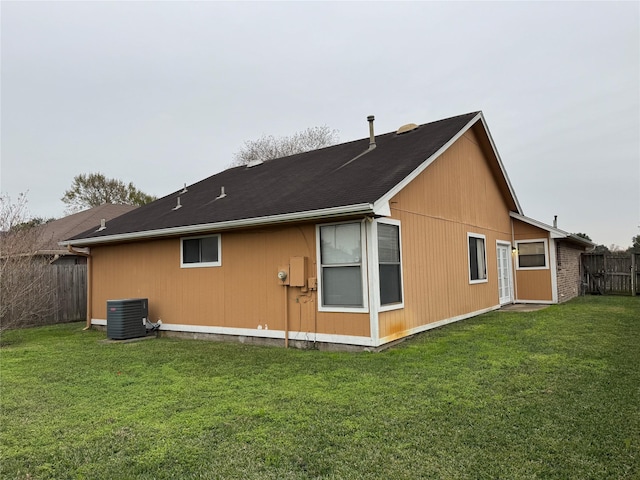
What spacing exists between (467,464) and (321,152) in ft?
32.2

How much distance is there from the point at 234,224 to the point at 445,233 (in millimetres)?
4577

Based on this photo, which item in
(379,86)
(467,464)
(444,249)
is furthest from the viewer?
(379,86)

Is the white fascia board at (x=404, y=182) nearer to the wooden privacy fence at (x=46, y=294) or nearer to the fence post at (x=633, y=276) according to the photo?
the wooden privacy fence at (x=46, y=294)

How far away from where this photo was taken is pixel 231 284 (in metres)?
8.12

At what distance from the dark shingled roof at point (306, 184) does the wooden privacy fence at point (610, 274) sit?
9936mm

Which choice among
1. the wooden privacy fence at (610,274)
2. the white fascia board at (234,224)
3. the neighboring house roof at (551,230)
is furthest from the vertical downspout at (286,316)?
the wooden privacy fence at (610,274)

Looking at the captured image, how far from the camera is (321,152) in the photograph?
38.7 ft

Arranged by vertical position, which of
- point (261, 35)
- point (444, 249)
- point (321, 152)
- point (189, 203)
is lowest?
point (444, 249)

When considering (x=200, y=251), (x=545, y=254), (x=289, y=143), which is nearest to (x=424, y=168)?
(x=200, y=251)

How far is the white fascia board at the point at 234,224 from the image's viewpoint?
6202 millimetres

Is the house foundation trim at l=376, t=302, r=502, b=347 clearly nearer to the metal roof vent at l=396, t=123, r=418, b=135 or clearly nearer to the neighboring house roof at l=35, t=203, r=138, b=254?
the metal roof vent at l=396, t=123, r=418, b=135

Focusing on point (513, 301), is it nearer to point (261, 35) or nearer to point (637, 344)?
point (637, 344)

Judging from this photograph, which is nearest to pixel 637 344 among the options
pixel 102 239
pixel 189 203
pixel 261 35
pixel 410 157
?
pixel 410 157

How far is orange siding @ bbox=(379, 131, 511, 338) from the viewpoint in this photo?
7684 millimetres
